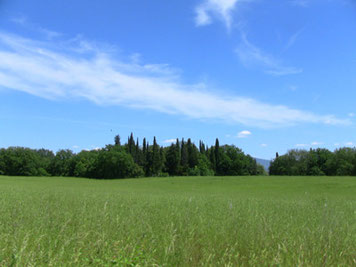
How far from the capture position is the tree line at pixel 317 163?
85000 mm

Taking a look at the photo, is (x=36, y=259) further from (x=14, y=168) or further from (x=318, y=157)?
(x=318, y=157)

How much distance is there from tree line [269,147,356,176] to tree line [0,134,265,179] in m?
13.6

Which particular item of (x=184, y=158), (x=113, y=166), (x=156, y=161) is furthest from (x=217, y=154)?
(x=113, y=166)

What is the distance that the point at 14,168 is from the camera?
96125 mm

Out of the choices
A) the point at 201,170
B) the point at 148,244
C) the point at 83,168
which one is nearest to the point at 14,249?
the point at 148,244

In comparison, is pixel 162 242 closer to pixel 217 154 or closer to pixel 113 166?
pixel 113 166

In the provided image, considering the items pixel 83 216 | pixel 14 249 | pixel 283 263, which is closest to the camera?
pixel 14 249

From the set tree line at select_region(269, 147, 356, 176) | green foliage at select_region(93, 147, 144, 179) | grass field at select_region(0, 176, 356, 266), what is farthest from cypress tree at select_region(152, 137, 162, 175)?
grass field at select_region(0, 176, 356, 266)

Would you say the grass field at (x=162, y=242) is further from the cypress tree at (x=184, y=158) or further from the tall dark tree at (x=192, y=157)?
the tall dark tree at (x=192, y=157)

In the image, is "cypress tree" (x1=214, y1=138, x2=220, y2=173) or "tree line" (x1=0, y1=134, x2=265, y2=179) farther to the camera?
"cypress tree" (x1=214, y1=138, x2=220, y2=173)

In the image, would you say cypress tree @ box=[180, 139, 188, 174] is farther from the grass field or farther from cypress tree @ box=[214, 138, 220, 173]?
the grass field

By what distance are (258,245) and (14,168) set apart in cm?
10782

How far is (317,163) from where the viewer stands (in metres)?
104

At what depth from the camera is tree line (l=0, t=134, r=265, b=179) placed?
83312mm
